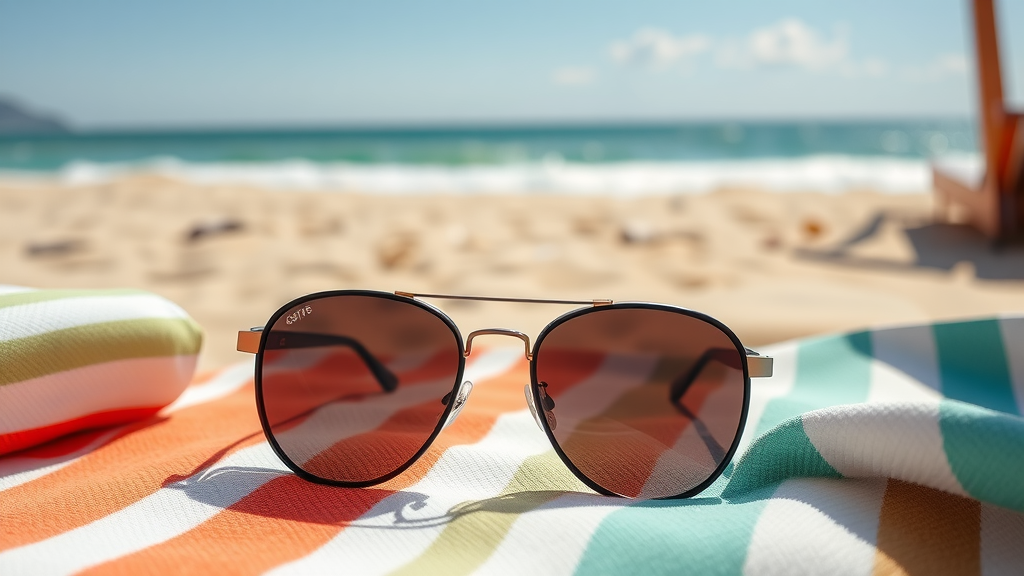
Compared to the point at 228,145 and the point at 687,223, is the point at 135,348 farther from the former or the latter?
the point at 228,145

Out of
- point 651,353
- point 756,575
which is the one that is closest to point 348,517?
point 756,575

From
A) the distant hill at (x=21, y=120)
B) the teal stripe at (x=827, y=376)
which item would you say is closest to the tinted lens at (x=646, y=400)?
the teal stripe at (x=827, y=376)

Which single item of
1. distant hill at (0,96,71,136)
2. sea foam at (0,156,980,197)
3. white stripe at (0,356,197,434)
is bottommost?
sea foam at (0,156,980,197)

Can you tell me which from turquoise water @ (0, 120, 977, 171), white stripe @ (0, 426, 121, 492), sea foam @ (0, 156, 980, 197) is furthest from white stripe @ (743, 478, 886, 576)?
turquoise water @ (0, 120, 977, 171)

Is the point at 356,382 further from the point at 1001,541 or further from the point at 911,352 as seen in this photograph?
the point at 911,352

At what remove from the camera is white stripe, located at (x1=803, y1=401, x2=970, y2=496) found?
66 cm

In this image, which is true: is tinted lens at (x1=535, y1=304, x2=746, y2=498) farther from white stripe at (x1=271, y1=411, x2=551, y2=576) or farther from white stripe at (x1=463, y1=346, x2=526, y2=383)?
white stripe at (x1=463, y1=346, x2=526, y2=383)

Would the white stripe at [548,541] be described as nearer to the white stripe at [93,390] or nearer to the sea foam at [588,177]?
the white stripe at [93,390]

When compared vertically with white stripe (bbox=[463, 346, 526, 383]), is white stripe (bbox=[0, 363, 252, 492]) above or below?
above

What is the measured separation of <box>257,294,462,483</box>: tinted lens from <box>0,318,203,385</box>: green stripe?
0.19 metres

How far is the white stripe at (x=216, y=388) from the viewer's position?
1200mm

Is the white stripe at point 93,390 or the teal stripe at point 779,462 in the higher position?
the white stripe at point 93,390

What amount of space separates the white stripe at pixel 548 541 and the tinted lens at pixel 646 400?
0.45 ft

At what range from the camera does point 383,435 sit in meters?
0.93
